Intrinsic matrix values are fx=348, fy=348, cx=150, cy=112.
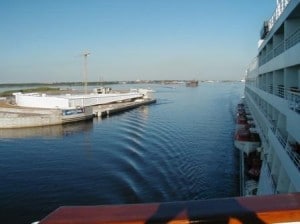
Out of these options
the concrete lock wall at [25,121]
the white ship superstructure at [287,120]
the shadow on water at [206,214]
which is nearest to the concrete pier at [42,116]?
the concrete lock wall at [25,121]

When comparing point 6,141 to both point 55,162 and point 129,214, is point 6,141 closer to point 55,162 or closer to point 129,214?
point 55,162

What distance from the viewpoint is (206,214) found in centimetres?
245

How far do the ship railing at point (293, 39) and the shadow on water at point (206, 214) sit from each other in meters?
9.81

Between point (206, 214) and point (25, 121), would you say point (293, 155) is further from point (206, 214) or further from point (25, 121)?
point (25, 121)

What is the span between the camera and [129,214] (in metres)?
2.50

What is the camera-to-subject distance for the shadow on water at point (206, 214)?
2436 millimetres

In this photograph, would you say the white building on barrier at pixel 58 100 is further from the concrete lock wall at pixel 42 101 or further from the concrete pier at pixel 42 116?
the concrete pier at pixel 42 116

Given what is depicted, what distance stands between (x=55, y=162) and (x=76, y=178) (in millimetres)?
5141

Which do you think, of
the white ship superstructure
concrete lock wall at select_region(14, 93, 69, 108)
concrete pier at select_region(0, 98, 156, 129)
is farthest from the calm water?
concrete lock wall at select_region(14, 93, 69, 108)

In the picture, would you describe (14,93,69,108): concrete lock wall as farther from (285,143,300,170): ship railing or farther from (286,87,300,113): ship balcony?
(285,143,300,170): ship railing

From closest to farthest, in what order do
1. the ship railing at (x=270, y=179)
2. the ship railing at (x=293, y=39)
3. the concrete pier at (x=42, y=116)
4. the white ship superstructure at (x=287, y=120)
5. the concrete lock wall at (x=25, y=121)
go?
the white ship superstructure at (x=287, y=120)
the ship railing at (x=293, y=39)
the ship railing at (x=270, y=179)
the concrete lock wall at (x=25, y=121)
the concrete pier at (x=42, y=116)

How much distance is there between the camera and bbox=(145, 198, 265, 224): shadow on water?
2436 mm

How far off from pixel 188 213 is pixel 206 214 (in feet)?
0.42

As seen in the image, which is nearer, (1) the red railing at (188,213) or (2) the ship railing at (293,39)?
(1) the red railing at (188,213)
